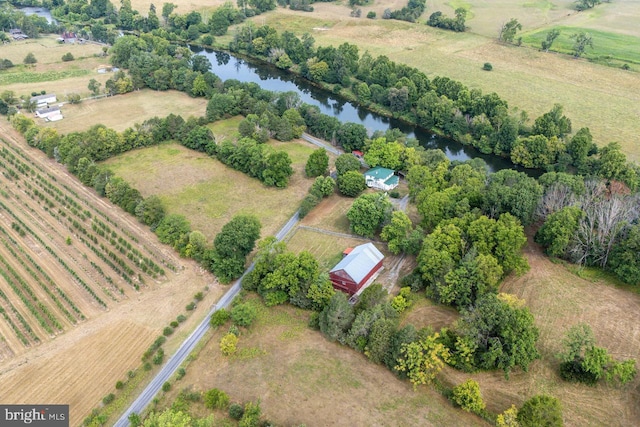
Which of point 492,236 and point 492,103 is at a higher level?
point 492,103

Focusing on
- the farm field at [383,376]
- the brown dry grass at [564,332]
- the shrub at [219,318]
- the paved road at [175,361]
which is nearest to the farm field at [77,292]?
the paved road at [175,361]

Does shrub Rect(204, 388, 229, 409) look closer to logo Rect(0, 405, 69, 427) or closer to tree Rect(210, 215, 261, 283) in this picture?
logo Rect(0, 405, 69, 427)

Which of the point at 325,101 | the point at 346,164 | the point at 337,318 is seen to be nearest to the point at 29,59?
the point at 325,101

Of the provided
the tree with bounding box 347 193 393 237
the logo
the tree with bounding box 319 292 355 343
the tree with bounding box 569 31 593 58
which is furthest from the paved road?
the tree with bounding box 569 31 593 58

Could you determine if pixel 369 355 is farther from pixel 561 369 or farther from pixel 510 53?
pixel 510 53

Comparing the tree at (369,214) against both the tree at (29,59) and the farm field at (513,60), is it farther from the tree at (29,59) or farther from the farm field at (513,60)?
the tree at (29,59)

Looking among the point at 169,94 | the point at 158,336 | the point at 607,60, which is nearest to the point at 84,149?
the point at 169,94

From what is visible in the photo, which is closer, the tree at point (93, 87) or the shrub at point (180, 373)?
the shrub at point (180, 373)
